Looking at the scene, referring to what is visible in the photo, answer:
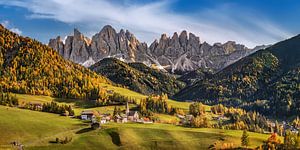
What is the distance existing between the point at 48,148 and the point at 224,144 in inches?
2637

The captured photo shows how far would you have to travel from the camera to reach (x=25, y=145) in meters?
155

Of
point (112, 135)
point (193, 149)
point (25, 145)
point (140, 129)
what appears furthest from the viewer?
point (140, 129)

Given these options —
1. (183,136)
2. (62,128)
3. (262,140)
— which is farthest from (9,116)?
(262,140)

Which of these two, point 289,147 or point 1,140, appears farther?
point 289,147

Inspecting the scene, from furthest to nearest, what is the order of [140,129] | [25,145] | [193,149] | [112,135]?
[140,129], [112,135], [193,149], [25,145]

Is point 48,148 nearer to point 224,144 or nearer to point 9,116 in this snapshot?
point 9,116

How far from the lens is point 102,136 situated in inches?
7013

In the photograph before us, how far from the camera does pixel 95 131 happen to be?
601 feet

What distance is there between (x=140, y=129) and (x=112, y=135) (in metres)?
16.4

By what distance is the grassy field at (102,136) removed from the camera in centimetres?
16538

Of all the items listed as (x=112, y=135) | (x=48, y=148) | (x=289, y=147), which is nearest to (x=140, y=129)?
(x=112, y=135)

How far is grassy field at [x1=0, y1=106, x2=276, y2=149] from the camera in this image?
16538 centimetres

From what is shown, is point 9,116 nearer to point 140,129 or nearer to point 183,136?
point 140,129

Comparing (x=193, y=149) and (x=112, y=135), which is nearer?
(x=193, y=149)
